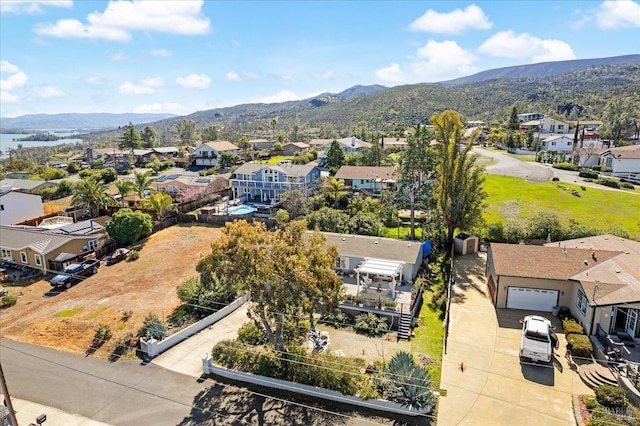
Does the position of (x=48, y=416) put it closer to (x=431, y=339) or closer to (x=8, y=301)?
(x=8, y=301)

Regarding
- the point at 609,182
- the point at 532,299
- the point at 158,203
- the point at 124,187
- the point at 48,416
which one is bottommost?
the point at 48,416

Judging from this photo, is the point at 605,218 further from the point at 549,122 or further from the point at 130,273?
the point at 549,122

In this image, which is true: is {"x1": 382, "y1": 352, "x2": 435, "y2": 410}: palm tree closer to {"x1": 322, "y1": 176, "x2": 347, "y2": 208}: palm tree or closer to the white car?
the white car

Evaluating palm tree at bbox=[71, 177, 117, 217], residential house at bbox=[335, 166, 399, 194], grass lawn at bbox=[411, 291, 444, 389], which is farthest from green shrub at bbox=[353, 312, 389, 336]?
palm tree at bbox=[71, 177, 117, 217]

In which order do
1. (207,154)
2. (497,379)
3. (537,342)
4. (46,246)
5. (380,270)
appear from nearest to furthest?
1. (497,379)
2. (537,342)
3. (380,270)
4. (46,246)
5. (207,154)

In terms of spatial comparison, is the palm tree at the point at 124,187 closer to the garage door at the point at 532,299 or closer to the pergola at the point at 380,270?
the pergola at the point at 380,270

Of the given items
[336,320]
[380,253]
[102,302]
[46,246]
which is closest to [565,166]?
[380,253]
